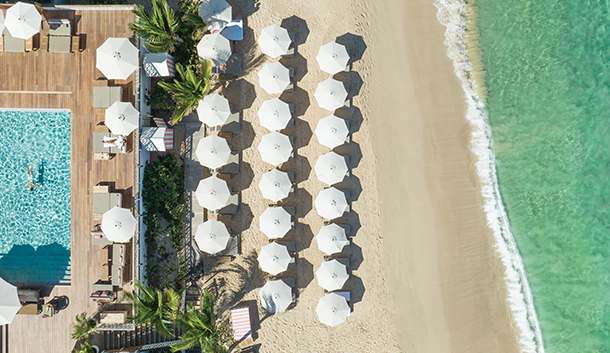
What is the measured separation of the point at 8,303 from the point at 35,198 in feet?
14.0

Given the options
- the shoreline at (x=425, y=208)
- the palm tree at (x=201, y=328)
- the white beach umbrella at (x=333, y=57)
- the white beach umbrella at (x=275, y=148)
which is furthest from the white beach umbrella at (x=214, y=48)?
the palm tree at (x=201, y=328)

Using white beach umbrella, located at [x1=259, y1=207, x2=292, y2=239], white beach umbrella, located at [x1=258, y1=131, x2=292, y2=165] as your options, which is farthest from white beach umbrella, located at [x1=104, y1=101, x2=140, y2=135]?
white beach umbrella, located at [x1=259, y1=207, x2=292, y2=239]

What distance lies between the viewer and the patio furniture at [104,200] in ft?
50.1

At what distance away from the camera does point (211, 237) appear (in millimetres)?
15914

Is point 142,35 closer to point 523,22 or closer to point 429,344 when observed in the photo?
point 523,22

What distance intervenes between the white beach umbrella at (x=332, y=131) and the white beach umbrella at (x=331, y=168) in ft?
1.74

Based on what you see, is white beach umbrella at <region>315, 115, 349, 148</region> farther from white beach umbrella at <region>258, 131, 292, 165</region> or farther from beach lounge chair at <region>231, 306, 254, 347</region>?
beach lounge chair at <region>231, 306, 254, 347</region>

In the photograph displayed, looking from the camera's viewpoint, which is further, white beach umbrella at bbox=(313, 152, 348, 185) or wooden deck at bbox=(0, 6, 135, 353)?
white beach umbrella at bbox=(313, 152, 348, 185)

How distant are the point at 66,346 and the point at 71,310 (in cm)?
156

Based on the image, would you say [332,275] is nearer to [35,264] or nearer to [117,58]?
[117,58]

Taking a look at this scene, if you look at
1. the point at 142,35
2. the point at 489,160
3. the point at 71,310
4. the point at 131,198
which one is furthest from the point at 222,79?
the point at 489,160

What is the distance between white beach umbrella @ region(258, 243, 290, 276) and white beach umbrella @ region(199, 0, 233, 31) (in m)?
9.92

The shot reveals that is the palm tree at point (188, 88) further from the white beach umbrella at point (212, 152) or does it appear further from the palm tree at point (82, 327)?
the palm tree at point (82, 327)

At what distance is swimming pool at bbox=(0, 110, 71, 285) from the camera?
1588 centimetres
